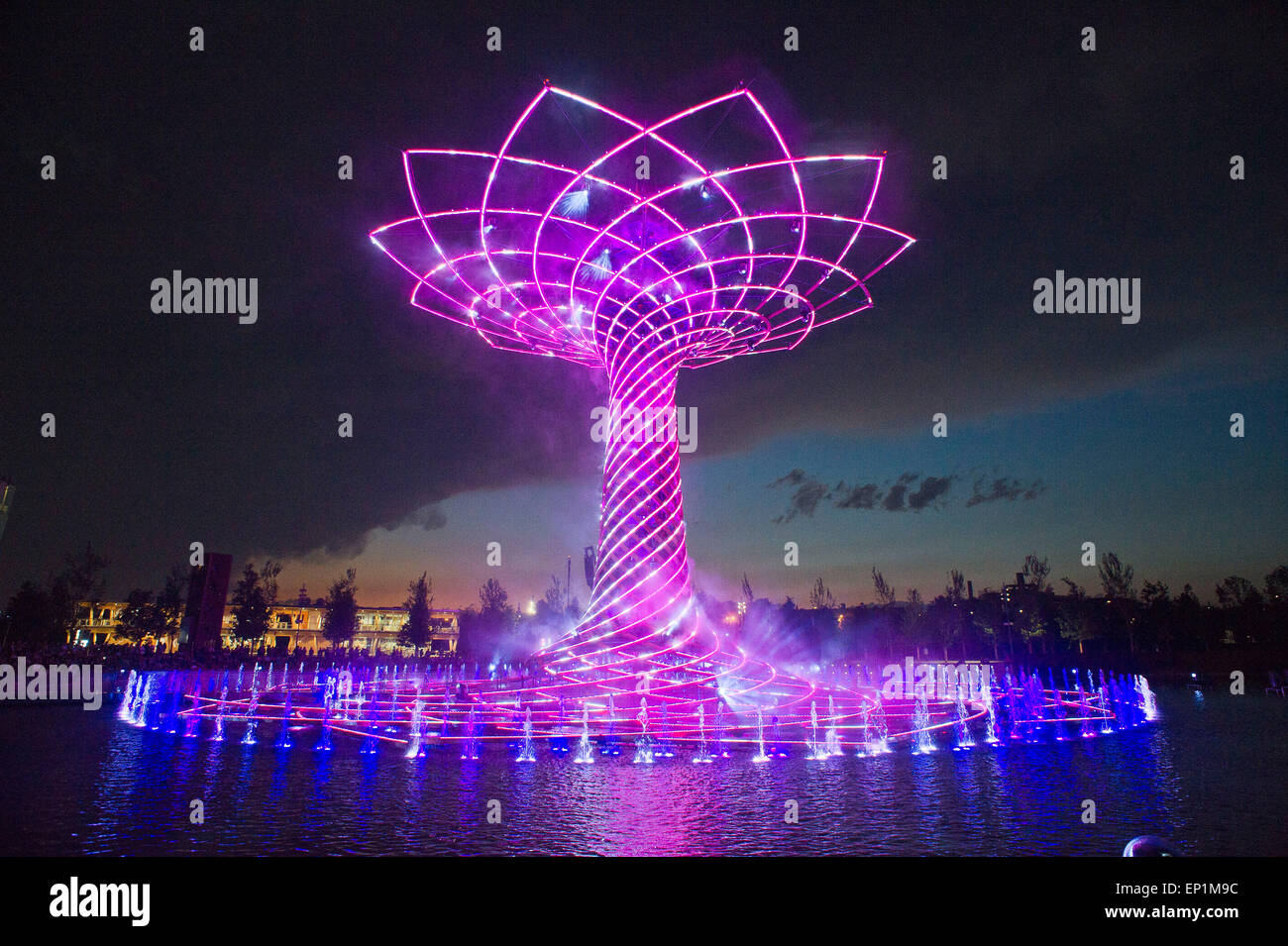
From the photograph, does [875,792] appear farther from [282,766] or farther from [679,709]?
[282,766]

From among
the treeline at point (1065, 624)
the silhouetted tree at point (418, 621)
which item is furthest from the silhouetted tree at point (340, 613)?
the treeline at point (1065, 624)

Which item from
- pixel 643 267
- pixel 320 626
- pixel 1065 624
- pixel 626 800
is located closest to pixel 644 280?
pixel 643 267

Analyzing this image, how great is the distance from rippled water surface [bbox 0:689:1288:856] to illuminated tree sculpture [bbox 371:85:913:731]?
20.6ft

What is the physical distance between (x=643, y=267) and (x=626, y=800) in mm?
14233

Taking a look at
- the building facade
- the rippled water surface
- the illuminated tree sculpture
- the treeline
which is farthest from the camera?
the building facade

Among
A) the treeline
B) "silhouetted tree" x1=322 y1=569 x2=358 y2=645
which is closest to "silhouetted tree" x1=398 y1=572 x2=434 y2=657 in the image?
"silhouetted tree" x1=322 y1=569 x2=358 y2=645

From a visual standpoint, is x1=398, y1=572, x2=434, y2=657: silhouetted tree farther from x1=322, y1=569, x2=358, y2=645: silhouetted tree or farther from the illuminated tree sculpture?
the illuminated tree sculpture

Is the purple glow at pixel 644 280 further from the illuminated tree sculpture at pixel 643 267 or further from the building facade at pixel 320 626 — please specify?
the building facade at pixel 320 626

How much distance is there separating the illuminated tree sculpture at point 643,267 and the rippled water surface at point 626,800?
627cm

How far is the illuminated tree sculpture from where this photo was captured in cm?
1562

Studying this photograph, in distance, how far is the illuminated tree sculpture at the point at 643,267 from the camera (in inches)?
615

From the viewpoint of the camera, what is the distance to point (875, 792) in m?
10.8
